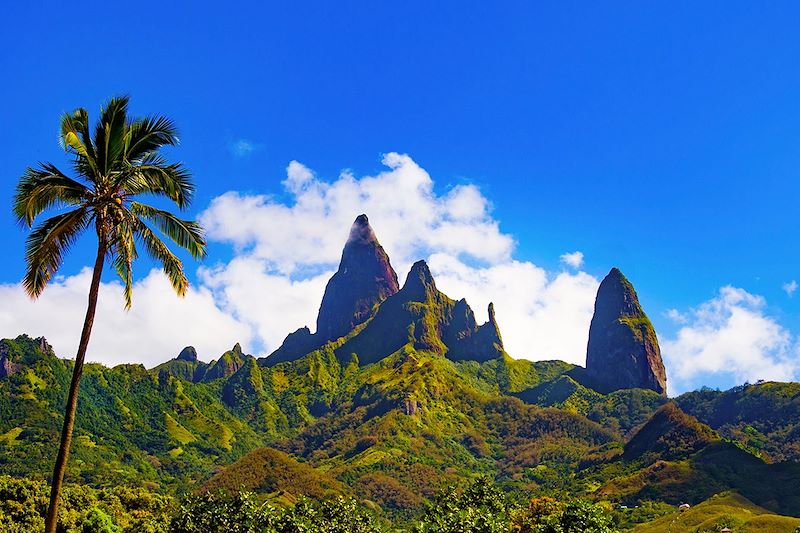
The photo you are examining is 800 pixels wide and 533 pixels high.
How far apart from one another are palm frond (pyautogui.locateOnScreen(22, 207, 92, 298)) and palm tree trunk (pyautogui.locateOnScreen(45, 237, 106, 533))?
1.14m

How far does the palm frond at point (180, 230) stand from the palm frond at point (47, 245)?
2278 mm

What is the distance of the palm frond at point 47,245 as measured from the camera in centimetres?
2223

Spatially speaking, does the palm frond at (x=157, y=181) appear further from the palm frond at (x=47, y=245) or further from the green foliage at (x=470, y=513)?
the green foliage at (x=470, y=513)

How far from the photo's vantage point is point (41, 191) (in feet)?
71.3

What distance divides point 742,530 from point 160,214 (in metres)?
139

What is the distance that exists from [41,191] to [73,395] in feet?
22.3

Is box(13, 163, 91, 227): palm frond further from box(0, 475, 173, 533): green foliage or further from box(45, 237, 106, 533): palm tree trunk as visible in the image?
box(0, 475, 173, 533): green foliage

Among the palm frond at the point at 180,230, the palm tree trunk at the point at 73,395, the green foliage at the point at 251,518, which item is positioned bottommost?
the green foliage at the point at 251,518

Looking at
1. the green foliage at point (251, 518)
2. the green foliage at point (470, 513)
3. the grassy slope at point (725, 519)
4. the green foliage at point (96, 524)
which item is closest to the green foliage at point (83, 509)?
the green foliage at point (96, 524)

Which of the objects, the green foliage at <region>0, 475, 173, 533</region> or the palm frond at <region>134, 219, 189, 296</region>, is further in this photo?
the green foliage at <region>0, 475, 173, 533</region>

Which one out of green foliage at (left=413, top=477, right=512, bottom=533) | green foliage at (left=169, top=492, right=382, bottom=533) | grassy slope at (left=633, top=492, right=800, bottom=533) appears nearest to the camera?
green foliage at (left=413, top=477, right=512, bottom=533)

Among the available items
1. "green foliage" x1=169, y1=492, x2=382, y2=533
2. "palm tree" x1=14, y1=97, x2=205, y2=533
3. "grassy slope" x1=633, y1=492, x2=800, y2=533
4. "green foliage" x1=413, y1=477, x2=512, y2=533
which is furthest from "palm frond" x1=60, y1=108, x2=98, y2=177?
"grassy slope" x1=633, y1=492, x2=800, y2=533

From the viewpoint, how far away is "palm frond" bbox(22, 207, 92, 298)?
2223 cm

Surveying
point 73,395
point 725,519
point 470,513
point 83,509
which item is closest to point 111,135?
point 73,395
